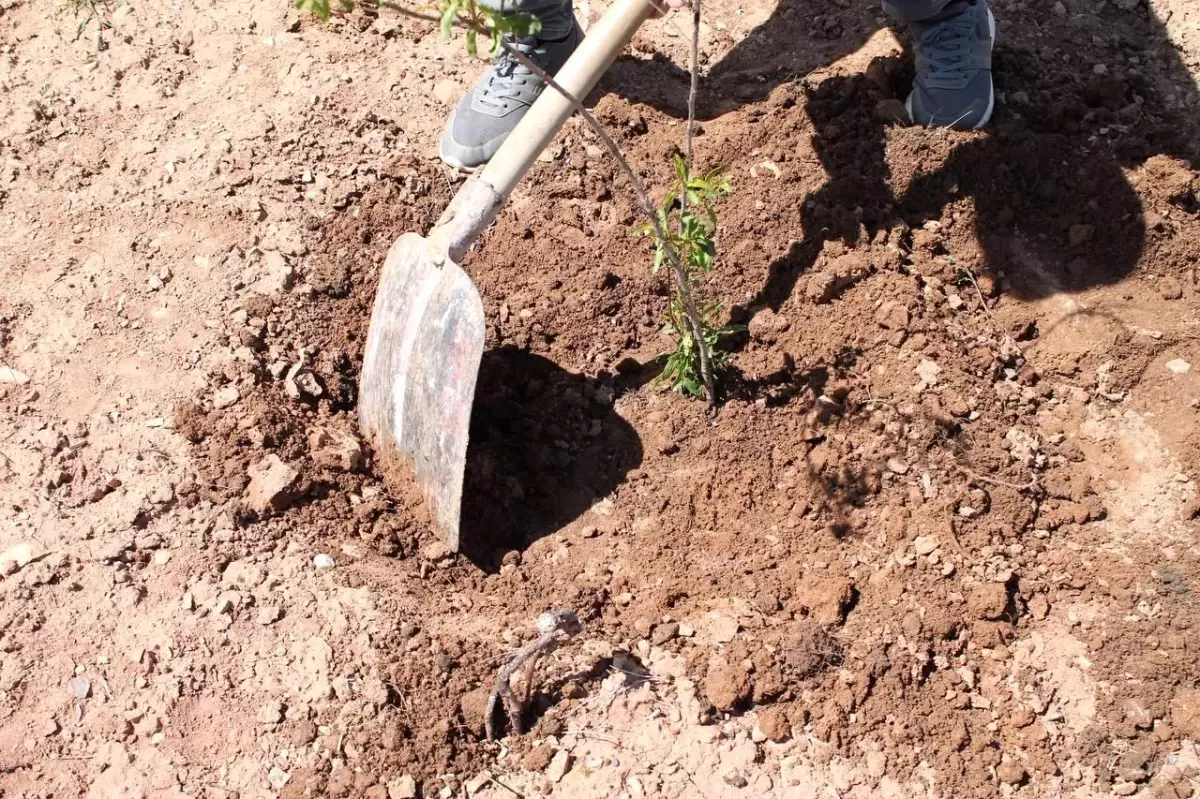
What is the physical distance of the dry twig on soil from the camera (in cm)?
206

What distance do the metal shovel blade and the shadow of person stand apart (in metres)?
0.13

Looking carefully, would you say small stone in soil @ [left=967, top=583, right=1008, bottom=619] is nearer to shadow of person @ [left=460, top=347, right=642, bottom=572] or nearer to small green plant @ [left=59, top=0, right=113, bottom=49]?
shadow of person @ [left=460, top=347, right=642, bottom=572]

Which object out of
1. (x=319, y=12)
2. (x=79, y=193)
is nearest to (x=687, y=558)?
(x=319, y=12)

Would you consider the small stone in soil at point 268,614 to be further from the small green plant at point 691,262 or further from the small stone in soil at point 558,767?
the small green plant at point 691,262

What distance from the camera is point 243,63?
3533mm

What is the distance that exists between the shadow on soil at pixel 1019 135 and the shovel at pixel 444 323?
93 centimetres

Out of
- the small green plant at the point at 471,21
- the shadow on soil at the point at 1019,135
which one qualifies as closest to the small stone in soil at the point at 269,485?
the small green plant at the point at 471,21

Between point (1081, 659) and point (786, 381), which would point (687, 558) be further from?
point (1081, 659)

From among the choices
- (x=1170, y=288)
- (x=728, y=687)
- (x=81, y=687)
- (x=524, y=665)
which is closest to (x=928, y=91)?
(x=1170, y=288)

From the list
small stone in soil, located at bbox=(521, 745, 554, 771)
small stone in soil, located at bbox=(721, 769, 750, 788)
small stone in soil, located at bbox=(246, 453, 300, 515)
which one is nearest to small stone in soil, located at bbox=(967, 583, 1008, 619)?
small stone in soil, located at bbox=(721, 769, 750, 788)

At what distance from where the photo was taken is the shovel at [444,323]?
236 centimetres

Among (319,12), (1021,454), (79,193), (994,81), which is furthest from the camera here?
(994,81)

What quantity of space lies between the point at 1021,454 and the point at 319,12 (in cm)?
206

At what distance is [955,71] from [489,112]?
5.10ft
